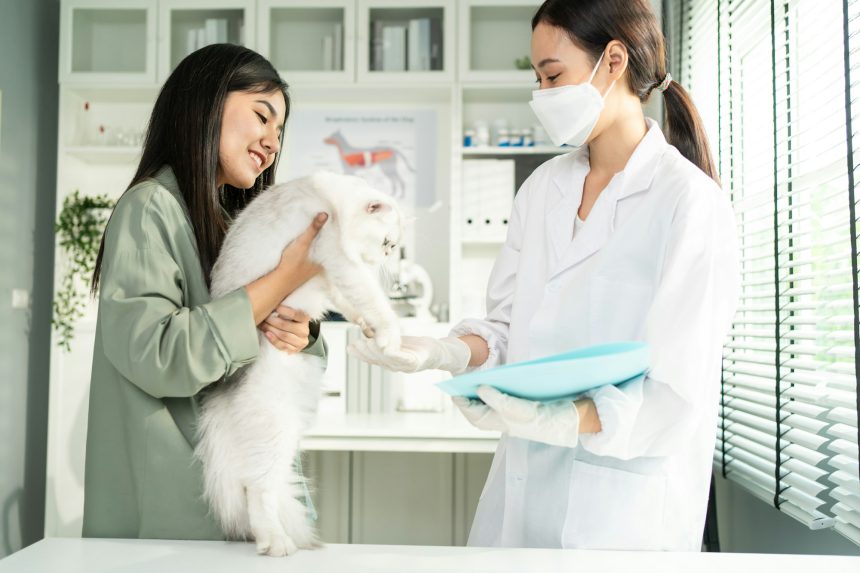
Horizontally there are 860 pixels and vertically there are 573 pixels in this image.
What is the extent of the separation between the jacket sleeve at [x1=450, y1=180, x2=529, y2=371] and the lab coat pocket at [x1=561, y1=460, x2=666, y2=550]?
0.34 m

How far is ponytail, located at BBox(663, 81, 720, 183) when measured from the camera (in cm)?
128

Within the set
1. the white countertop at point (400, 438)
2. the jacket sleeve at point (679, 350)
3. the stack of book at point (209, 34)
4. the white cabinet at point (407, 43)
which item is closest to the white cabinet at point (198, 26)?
the stack of book at point (209, 34)

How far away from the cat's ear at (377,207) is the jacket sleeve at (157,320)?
26cm

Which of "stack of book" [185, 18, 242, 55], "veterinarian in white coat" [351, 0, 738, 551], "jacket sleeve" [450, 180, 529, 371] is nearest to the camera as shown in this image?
"veterinarian in white coat" [351, 0, 738, 551]

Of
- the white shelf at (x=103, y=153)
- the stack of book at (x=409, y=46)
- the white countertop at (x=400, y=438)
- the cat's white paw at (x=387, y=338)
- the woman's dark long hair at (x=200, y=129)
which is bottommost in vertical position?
the white countertop at (x=400, y=438)

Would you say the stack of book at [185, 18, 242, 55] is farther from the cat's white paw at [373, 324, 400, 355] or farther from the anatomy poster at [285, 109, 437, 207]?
the cat's white paw at [373, 324, 400, 355]

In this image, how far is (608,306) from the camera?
1.16 metres

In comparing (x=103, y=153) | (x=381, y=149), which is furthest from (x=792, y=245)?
(x=103, y=153)

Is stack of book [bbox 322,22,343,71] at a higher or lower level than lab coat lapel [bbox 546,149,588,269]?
higher

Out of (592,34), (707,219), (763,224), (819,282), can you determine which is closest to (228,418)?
(707,219)

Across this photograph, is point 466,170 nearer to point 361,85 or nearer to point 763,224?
point 361,85

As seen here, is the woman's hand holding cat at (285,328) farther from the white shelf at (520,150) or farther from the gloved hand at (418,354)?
the white shelf at (520,150)

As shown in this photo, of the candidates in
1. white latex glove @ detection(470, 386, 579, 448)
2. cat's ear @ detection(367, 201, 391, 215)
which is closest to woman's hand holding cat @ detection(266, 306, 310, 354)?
cat's ear @ detection(367, 201, 391, 215)

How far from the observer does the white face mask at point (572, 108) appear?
124cm
